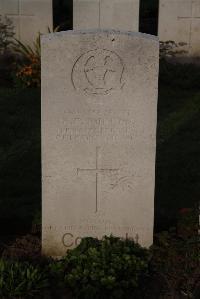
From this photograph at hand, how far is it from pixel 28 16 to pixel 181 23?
2.78 m

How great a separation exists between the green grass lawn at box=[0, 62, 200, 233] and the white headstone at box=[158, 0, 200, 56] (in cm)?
94

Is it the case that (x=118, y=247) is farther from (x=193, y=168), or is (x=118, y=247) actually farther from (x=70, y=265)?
(x=193, y=168)

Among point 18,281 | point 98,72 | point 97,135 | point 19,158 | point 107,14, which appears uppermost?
point 107,14

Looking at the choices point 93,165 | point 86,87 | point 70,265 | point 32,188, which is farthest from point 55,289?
point 32,188

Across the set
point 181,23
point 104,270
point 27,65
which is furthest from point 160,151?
point 181,23

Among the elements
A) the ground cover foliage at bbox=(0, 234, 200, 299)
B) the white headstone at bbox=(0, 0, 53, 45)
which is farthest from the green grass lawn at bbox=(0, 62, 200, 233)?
the white headstone at bbox=(0, 0, 53, 45)

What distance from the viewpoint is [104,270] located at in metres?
5.07

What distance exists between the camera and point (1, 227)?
6.27 meters

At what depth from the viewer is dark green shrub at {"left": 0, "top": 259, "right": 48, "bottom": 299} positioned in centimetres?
493

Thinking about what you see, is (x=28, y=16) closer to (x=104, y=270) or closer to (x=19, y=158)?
(x=19, y=158)

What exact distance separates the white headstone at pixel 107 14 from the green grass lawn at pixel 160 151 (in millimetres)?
1192

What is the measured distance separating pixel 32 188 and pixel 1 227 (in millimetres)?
1093

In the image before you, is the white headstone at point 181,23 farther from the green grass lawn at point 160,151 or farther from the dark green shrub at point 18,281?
→ the dark green shrub at point 18,281

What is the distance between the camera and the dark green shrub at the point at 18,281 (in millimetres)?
4926
